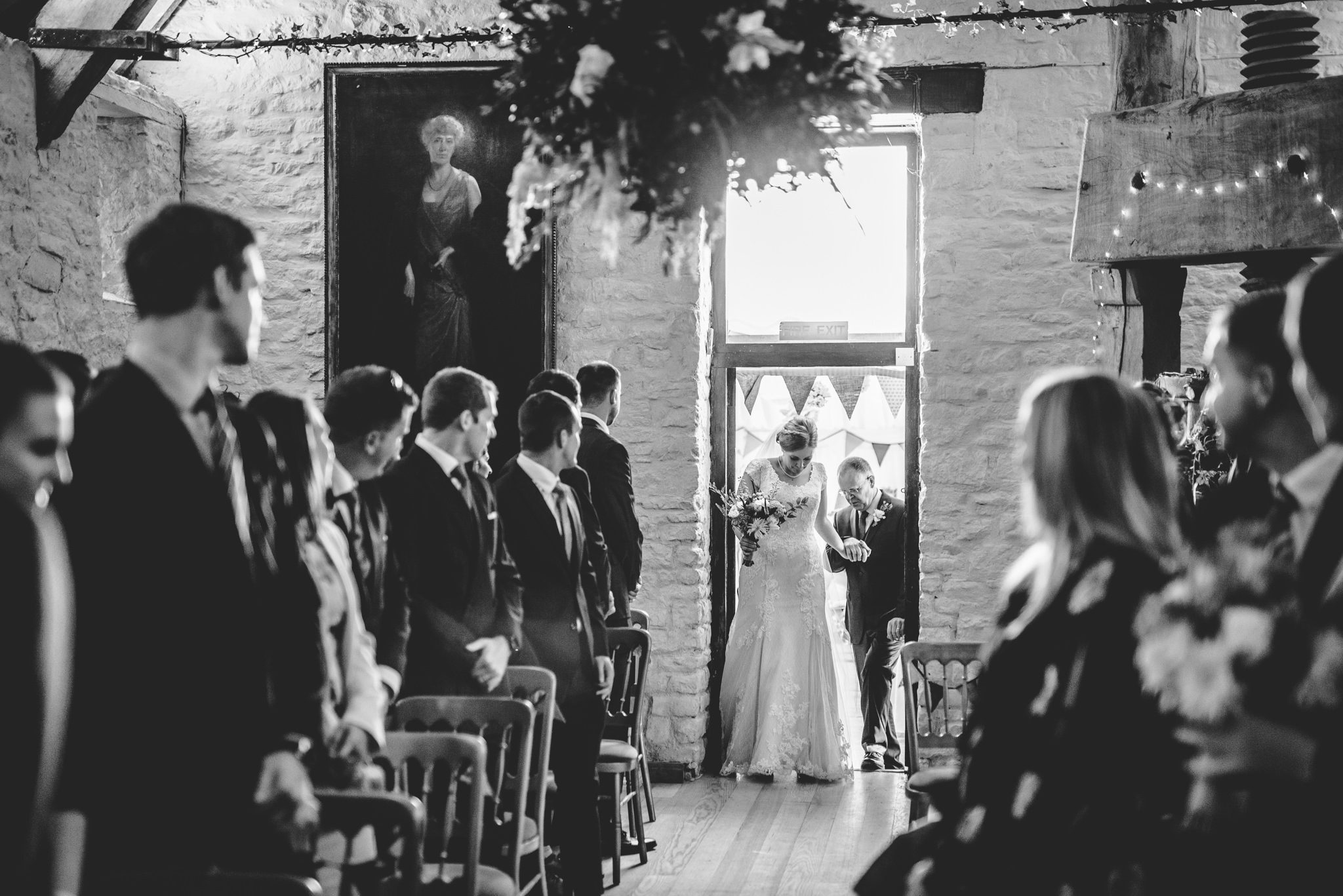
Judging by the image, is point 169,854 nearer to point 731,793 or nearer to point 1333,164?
point 1333,164

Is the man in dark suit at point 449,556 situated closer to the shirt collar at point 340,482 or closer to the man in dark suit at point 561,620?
the man in dark suit at point 561,620

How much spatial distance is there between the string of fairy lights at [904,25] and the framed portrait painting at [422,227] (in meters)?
0.25

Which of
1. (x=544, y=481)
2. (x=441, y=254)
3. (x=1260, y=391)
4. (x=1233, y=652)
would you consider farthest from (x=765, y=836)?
(x=1233, y=652)

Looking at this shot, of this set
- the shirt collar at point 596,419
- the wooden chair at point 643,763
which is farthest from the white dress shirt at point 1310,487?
the shirt collar at point 596,419

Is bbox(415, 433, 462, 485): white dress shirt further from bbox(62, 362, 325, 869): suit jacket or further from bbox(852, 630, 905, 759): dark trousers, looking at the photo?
bbox(852, 630, 905, 759): dark trousers

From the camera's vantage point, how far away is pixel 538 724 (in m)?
3.60

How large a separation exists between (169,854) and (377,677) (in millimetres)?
698

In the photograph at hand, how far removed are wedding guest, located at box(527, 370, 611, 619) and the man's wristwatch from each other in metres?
2.48

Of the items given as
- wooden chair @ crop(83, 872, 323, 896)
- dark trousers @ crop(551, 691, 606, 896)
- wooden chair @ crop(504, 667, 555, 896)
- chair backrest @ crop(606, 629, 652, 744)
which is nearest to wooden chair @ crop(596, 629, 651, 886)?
chair backrest @ crop(606, 629, 652, 744)

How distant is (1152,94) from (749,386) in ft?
11.7

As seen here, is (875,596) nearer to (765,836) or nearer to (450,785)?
(765,836)

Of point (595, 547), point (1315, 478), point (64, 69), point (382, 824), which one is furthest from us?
point (64, 69)

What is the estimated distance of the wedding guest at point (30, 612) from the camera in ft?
4.89

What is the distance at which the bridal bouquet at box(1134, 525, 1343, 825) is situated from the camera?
64.3 inches
